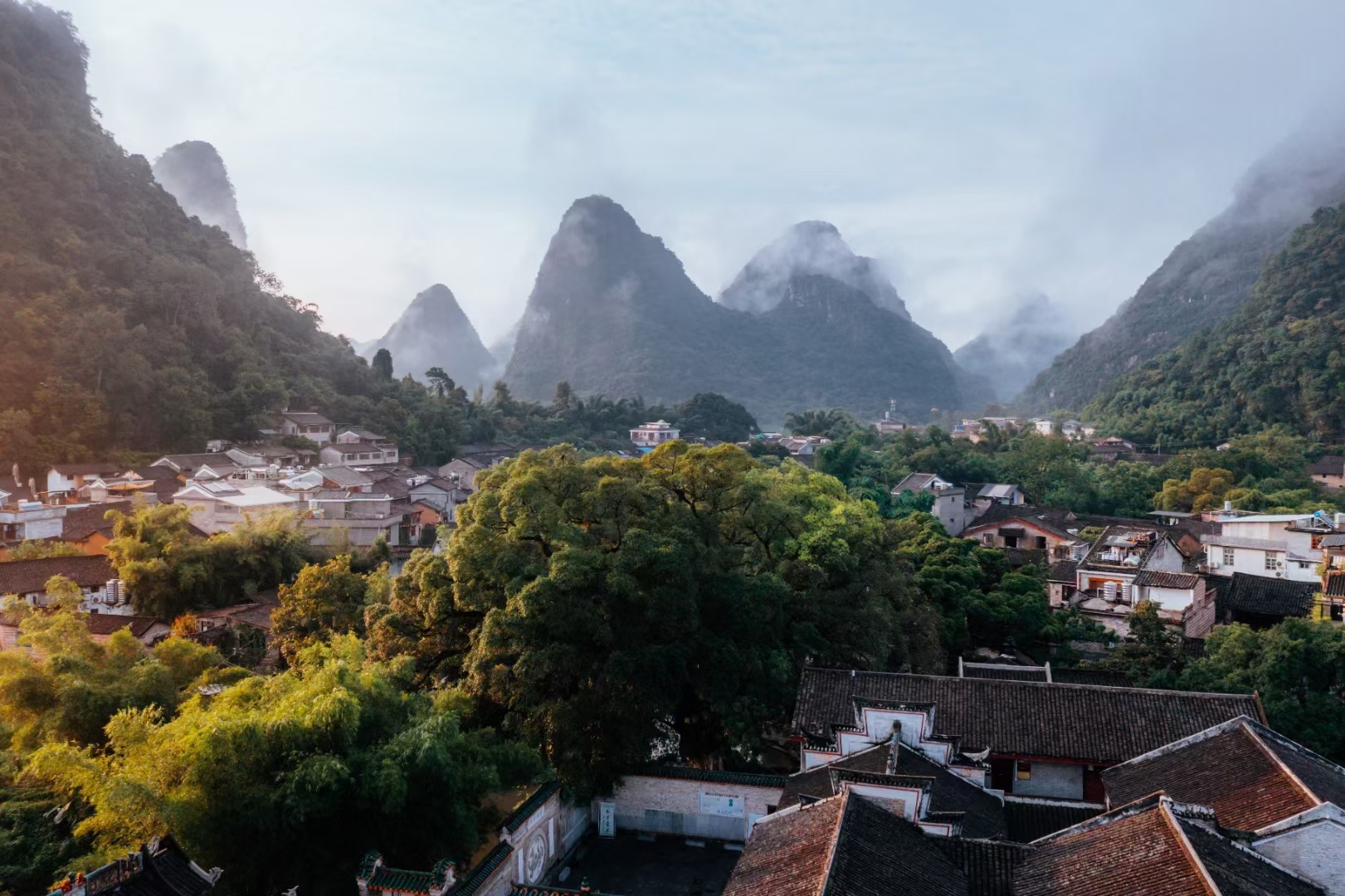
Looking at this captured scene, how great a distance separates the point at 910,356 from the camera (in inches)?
4031

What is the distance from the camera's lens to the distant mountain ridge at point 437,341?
10244 centimetres

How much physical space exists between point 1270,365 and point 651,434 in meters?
34.8

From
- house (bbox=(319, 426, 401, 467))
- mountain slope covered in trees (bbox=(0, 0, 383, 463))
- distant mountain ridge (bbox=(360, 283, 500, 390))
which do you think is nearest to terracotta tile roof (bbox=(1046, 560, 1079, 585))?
house (bbox=(319, 426, 401, 467))

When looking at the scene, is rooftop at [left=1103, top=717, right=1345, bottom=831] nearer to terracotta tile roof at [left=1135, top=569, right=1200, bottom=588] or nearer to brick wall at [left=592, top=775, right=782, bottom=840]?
brick wall at [left=592, top=775, right=782, bottom=840]

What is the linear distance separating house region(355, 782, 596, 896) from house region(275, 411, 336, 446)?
3017cm

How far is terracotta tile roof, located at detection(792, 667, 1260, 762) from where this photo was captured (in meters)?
10.6

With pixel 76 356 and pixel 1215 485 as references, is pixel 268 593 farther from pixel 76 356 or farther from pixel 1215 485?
pixel 1215 485

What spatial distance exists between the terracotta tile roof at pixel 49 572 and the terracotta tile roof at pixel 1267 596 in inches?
949

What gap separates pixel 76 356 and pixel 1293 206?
274 ft

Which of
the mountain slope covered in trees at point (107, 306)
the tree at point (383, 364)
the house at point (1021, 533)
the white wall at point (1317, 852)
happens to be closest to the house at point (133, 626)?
the white wall at point (1317, 852)

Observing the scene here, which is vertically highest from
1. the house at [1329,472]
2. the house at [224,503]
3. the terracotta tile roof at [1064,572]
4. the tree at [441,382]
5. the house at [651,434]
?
the tree at [441,382]

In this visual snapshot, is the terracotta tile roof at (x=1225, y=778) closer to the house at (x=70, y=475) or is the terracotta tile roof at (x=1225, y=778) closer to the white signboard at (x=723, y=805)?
the white signboard at (x=723, y=805)

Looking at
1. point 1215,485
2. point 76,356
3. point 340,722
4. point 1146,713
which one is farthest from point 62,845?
point 1215,485

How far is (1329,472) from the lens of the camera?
38.7 metres
